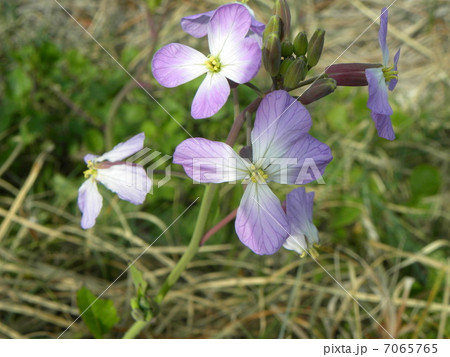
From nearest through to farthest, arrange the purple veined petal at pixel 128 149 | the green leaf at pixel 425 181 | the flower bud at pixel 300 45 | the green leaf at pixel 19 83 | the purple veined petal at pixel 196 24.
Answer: the flower bud at pixel 300 45 → the purple veined petal at pixel 128 149 → the purple veined petal at pixel 196 24 → the green leaf at pixel 19 83 → the green leaf at pixel 425 181

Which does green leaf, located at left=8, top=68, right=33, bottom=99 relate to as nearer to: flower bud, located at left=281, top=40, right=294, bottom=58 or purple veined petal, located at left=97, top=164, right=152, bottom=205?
purple veined petal, located at left=97, top=164, right=152, bottom=205

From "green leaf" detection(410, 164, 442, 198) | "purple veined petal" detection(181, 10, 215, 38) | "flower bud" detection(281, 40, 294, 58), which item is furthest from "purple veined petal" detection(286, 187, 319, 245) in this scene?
"green leaf" detection(410, 164, 442, 198)

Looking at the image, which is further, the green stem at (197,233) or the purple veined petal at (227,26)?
the green stem at (197,233)

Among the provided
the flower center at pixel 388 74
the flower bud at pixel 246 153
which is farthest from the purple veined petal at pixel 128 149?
the flower center at pixel 388 74

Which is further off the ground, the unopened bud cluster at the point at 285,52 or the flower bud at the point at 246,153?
the unopened bud cluster at the point at 285,52

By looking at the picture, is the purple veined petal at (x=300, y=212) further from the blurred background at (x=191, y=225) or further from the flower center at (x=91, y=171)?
the blurred background at (x=191, y=225)
